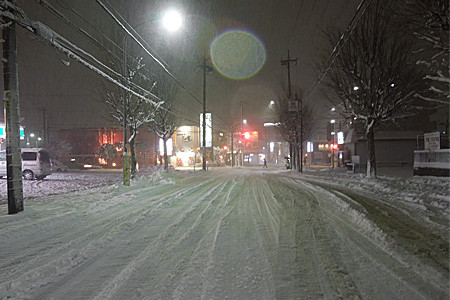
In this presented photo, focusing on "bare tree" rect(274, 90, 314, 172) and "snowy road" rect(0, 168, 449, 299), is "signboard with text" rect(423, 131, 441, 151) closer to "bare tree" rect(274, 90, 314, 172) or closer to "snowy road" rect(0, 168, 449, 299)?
"snowy road" rect(0, 168, 449, 299)

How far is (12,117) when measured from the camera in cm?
786

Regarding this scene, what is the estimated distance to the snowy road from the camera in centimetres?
350

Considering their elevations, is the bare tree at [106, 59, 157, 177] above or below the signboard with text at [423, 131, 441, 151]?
above

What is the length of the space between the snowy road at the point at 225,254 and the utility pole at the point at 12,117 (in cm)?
66

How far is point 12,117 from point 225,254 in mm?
7267

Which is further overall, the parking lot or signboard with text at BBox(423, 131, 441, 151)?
signboard with text at BBox(423, 131, 441, 151)

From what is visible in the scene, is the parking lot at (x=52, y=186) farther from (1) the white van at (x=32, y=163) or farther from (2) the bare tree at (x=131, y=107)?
(2) the bare tree at (x=131, y=107)

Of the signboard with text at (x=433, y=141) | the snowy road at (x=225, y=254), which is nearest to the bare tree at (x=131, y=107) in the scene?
the snowy road at (x=225, y=254)

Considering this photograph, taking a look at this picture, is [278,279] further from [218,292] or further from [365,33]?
[365,33]

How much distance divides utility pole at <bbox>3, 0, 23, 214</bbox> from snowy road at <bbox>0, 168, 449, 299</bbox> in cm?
66

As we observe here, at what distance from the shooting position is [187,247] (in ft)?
16.6

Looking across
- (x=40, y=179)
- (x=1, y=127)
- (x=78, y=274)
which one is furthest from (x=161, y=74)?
(x=78, y=274)

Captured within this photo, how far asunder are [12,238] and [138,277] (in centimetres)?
372

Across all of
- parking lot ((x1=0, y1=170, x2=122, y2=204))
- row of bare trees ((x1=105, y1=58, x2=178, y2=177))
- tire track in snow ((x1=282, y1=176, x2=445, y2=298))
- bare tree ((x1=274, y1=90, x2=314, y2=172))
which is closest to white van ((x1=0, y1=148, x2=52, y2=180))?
parking lot ((x1=0, y1=170, x2=122, y2=204))
